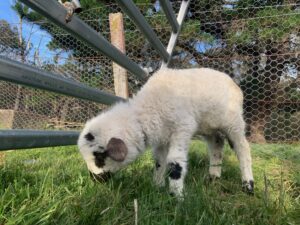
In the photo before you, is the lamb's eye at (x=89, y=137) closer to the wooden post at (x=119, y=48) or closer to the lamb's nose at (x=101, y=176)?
the lamb's nose at (x=101, y=176)

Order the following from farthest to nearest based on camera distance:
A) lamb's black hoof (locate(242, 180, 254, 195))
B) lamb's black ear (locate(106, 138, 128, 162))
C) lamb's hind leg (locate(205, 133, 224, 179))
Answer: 1. lamb's hind leg (locate(205, 133, 224, 179))
2. lamb's black hoof (locate(242, 180, 254, 195))
3. lamb's black ear (locate(106, 138, 128, 162))

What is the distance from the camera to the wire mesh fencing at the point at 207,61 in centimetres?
801

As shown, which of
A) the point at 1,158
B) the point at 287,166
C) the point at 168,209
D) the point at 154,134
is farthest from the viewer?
the point at 287,166

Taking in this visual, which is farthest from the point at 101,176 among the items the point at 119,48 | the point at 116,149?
the point at 119,48

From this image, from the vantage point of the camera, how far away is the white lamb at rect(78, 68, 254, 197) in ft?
9.53

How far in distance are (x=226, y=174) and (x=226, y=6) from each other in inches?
248

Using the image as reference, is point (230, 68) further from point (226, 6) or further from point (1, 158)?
point (1, 158)

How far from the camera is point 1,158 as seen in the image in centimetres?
348

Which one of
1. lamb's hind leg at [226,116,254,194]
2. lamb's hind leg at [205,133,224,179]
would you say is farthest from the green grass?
lamb's hind leg at [205,133,224,179]

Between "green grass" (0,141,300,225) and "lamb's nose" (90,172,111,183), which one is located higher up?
"lamb's nose" (90,172,111,183)

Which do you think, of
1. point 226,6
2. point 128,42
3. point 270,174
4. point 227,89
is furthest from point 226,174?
point 226,6

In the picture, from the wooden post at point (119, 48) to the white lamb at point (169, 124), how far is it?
1869mm

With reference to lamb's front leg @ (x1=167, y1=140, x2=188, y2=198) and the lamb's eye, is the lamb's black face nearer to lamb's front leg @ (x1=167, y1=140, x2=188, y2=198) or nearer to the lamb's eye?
the lamb's eye

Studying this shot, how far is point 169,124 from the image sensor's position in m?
3.21
